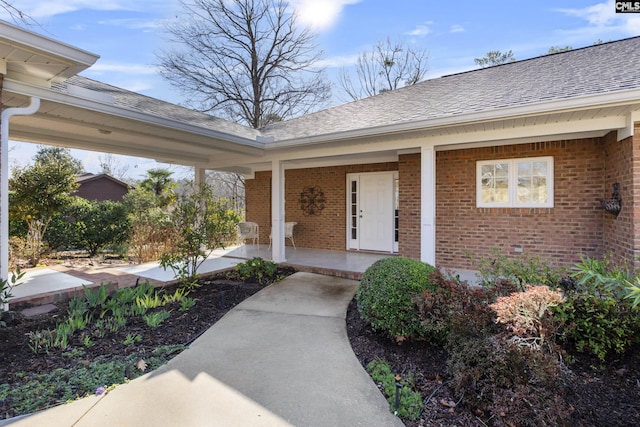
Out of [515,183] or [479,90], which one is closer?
[515,183]

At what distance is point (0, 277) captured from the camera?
388 centimetres

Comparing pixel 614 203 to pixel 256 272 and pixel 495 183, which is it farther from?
pixel 256 272

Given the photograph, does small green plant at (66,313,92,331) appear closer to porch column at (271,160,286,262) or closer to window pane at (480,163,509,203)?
porch column at (271,160,286,262)

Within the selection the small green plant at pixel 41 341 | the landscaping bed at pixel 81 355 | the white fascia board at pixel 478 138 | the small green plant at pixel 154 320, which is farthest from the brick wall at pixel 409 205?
the small green plant at pixel 41 341

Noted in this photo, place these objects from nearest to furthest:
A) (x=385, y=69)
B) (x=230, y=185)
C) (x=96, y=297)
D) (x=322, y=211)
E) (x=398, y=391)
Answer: (x=398, y=391), (x=96, y=297), (x=322, y=211), (x=385, y=69), (x=230, y=185)

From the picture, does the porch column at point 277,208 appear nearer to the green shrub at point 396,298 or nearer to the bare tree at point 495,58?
the green shrub at point 396,298

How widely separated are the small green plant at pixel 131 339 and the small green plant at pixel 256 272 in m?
2.80

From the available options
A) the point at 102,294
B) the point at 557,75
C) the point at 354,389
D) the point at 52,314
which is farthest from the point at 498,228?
the point at 52,314

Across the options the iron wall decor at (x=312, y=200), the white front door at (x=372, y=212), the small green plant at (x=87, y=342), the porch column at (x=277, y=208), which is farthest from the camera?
the iron wall decor at (x=312, y=200)

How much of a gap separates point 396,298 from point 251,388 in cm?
168

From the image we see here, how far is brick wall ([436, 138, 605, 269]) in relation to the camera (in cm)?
579

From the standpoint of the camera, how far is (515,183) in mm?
6324

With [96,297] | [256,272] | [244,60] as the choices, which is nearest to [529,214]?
[256,272]

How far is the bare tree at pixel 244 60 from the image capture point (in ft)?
56.9
